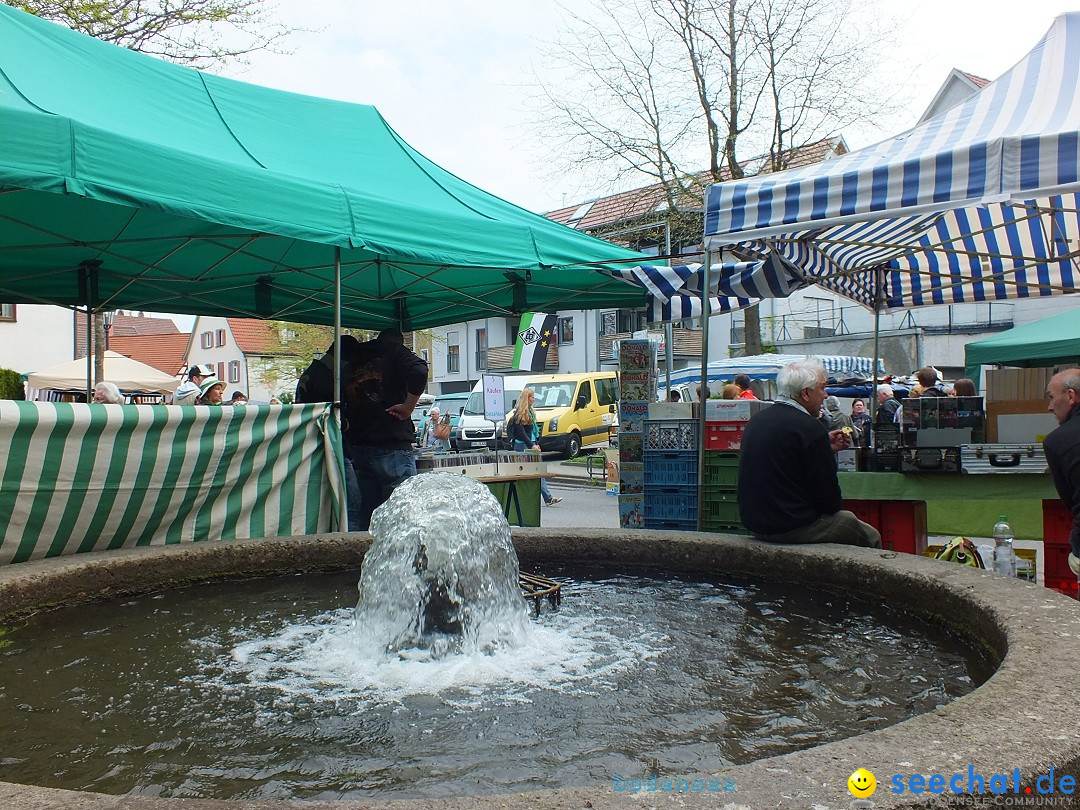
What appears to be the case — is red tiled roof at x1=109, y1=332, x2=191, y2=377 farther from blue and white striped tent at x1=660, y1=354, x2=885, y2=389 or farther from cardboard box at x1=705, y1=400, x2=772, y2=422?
cardboard box at x1=705, y1=400, x2=772, y2=422

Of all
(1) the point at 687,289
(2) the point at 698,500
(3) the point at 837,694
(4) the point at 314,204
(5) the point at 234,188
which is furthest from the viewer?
(1) the point at 687,289

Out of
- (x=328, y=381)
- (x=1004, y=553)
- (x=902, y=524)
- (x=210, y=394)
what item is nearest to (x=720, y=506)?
(x=902, y=524)

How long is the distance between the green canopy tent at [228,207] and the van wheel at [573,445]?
15376 mm

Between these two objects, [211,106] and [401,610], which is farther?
[211,106]

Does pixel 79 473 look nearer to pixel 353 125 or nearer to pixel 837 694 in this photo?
pixel 837 694

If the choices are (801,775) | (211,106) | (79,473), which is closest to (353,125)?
(211,106)

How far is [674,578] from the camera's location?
5258 mm

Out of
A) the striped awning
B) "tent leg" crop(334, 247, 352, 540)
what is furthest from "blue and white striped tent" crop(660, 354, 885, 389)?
"tent leg" crop(334, 247, 352, 540)

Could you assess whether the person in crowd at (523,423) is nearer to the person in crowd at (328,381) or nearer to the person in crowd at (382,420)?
the person in crowd at (328,381)

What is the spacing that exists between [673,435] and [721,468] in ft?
1.57

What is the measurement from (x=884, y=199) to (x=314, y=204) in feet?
12.4

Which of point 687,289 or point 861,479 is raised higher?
point 687,289

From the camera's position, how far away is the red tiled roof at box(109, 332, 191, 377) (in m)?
67.9

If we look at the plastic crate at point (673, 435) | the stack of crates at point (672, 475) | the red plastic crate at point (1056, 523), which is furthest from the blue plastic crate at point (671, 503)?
the red plastic crate at point (1056, 523)
